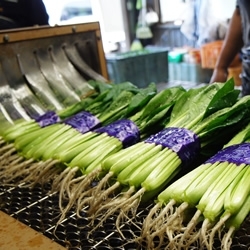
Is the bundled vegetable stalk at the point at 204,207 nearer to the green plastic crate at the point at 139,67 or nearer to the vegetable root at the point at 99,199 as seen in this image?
the vegetable root at the point at 99,199

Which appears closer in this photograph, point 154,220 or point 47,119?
point 154,220

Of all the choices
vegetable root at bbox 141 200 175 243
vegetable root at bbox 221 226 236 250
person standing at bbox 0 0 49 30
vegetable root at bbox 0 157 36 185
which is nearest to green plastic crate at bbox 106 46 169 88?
person standing at bbox 0 0 49 30

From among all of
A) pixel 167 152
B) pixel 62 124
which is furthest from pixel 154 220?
pixel 62 124

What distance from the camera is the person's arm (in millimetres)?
2852

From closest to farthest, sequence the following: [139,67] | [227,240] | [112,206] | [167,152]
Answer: [227,240] → [112,206] → [167,152] → [139,67]

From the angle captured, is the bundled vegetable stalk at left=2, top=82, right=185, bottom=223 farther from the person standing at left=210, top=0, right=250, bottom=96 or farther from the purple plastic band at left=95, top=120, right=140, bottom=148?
the person standing at left=210, top=0, right=250, bottom=96

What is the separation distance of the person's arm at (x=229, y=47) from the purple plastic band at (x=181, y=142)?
190 cm

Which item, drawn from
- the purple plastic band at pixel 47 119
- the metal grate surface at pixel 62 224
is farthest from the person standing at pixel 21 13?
the metal grate surface at pixel 62 224

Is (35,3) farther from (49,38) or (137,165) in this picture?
(137,165)

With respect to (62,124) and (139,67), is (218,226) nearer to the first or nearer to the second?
(62,124)

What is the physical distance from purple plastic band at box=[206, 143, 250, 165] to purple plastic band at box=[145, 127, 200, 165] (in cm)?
9

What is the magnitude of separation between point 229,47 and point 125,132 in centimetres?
211

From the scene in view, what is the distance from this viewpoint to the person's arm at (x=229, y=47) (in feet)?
9.36

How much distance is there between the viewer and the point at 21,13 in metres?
2.12
